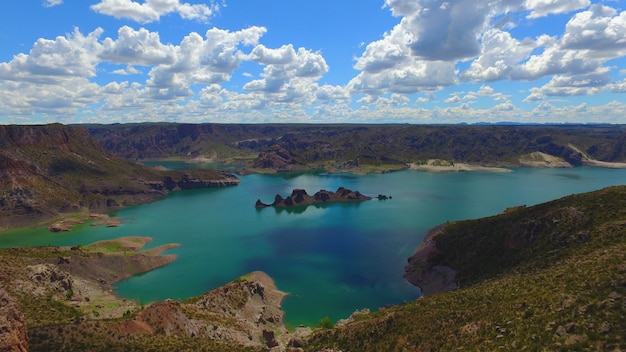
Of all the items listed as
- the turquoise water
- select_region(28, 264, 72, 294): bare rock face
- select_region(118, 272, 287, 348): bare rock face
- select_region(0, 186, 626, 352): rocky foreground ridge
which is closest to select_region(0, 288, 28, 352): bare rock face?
select_region(0, 186, 626, 352): rocky foreground ridge

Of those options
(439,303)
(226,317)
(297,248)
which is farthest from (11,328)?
(297,248)

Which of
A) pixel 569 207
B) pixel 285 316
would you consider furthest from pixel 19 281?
pixel 569 207

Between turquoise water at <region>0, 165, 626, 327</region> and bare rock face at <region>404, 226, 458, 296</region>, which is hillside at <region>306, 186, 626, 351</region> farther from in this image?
turquoise water at <region>0, 165, 626, 327</region>

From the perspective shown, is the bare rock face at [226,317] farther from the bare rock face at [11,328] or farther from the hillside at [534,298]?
the hillside at [534,298]

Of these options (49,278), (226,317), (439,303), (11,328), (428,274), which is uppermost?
(11,328)

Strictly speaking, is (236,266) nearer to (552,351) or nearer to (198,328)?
(198,328)

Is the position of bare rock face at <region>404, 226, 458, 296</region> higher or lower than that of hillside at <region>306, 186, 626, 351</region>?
lower

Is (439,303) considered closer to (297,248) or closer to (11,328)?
(11,328)
